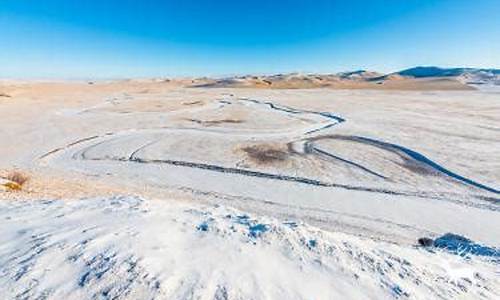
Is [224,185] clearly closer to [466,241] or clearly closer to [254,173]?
[254,173]

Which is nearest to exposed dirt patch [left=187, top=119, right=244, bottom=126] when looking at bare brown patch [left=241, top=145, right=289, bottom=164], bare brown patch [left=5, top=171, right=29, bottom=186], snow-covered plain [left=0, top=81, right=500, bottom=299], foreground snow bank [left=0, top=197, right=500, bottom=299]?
snow-covered plain [left=0, top=81, right=500, bottom=299]

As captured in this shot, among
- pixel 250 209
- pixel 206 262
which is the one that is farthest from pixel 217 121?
pixel 206 262

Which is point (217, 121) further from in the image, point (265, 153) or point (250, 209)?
point (250, 209)

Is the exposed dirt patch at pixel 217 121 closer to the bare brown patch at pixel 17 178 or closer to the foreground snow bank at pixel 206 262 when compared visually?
the bare brown patch at pixel 17 178

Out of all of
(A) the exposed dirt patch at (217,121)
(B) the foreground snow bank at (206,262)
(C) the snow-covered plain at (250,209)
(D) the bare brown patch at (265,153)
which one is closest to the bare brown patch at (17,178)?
(C) the snow-covered plain at (250,209)

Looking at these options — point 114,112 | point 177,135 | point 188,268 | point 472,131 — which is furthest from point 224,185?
point 114,112

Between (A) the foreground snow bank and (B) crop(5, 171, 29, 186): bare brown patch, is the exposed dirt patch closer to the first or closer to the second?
(B) crop(5, 171, 29, 186): bare brown patch
